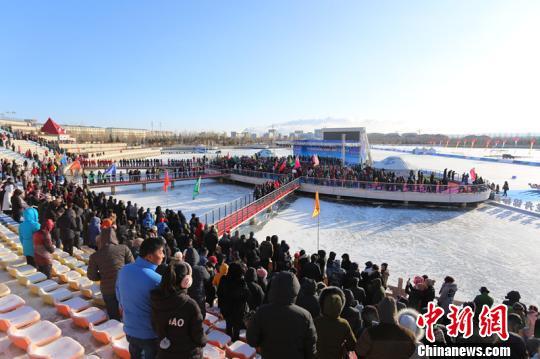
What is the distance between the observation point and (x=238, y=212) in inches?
674

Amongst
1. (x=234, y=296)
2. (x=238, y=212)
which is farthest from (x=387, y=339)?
(x=238, y=212)

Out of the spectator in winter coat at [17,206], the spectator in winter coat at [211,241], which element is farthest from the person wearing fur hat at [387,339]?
the spectator in winter coat at [17,206]

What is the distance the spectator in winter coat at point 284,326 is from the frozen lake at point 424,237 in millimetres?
9316

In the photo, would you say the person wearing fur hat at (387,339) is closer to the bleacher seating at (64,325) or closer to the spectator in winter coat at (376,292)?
the bleacher seating at (64,325)

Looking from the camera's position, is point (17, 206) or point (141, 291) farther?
point (17, 206)

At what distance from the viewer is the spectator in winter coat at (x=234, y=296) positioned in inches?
183

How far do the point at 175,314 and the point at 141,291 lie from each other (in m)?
0.46

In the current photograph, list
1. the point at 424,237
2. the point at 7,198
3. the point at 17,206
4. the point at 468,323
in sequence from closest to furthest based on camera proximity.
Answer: the point at 468,323 → the point at 17,206 → the point at 7,198 → the point at 424,237

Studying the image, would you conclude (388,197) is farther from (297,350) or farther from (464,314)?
(297,350)

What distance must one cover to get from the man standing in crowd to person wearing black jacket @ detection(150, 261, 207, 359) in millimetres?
270

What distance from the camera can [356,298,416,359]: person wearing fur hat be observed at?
2494mm

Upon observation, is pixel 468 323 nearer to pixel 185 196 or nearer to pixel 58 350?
pixel 58 350

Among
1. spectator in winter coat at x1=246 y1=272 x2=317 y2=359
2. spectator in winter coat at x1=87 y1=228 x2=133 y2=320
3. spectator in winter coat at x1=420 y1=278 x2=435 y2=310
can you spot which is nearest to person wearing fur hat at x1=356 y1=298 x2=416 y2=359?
spectator in winter coat at x1=246 y1=272 x2=317 y2=359

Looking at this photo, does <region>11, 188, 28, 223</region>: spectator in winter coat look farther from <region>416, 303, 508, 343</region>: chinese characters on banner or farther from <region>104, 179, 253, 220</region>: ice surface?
<region>416, 303, 508, 343</region>: chinese characters on banner
